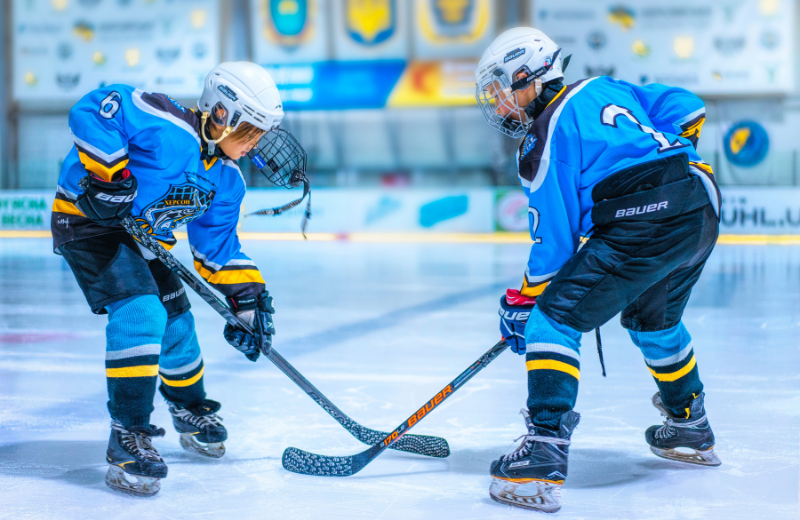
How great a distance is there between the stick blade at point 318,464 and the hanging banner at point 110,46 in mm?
12161

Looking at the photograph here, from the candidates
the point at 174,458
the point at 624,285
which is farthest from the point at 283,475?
the point at 624,285

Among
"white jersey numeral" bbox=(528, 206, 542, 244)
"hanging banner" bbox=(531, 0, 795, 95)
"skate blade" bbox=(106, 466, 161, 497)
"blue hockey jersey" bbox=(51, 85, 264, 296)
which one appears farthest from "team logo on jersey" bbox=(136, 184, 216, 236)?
"hanging banner" bbox=(531, 0, 795, 95)

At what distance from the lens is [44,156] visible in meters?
14.5

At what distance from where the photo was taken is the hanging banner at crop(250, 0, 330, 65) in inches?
514

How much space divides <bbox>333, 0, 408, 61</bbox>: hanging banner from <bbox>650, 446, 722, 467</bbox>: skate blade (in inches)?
451

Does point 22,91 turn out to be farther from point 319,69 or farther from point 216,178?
point 216,178

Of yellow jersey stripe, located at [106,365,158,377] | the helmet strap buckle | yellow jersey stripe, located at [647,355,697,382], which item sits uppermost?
the helmet strap buckle

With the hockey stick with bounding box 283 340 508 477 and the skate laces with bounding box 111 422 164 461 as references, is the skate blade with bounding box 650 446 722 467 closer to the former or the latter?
the hockey stick with bounding box 283 340 508 477

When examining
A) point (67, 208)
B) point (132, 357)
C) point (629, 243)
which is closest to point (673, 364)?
point (629, 243)

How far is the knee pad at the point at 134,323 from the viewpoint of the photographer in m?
1.86

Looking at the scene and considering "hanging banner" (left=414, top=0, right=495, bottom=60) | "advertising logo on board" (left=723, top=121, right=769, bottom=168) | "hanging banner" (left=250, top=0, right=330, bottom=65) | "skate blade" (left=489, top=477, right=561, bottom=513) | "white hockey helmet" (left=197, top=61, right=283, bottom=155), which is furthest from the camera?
"hanging banner" (left=250, top=0, right=330, bottom=65)

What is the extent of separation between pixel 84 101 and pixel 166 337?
68 centimetres

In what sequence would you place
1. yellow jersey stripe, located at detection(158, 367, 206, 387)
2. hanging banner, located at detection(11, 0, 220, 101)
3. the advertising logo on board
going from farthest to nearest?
1. hanging banner, located at detection(11, 0, 220, 101)
2. the advertising logo on board
3. yellow jersey stripe, located at detection(158, 367, 206, 387)

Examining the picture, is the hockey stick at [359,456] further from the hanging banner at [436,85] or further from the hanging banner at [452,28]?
the hanging banner at [452,28]
